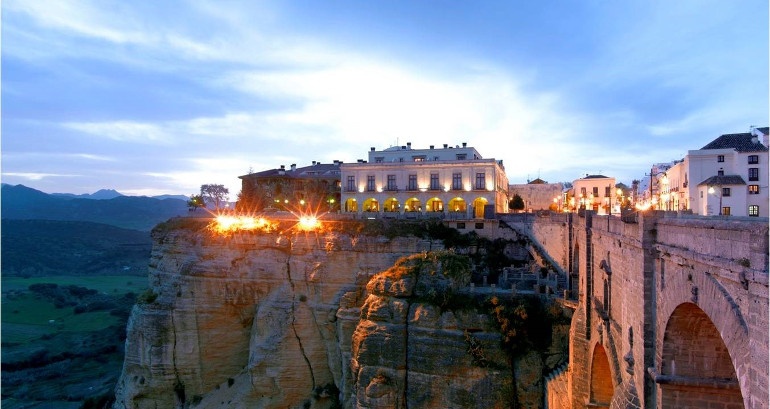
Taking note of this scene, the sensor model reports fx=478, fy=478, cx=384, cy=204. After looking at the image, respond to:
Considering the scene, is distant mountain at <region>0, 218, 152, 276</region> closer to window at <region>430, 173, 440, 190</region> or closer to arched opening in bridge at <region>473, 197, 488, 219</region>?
window at <region>430, 173, 440, 190</region>

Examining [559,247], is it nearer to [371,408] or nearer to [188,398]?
[371,408]

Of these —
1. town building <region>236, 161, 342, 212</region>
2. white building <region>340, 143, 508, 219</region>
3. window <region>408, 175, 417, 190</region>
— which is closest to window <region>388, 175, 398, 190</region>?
white building <region>340, 143, 508, 219</region>

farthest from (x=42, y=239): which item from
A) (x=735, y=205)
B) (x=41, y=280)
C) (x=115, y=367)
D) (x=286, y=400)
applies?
(x=735, y=205)

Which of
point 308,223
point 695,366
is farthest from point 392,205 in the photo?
point 695,366

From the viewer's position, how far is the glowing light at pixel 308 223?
34.8 metres

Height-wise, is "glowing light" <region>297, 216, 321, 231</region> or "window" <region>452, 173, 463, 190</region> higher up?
"window" <region>452, 173, 463, 190</region>

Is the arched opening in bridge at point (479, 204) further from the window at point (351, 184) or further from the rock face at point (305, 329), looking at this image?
the window at point (351, 184)

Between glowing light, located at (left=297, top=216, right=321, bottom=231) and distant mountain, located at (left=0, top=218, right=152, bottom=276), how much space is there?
301ft

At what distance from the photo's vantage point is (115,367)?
5219cm

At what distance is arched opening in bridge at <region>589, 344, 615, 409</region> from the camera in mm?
16891

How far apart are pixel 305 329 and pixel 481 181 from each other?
20.1m

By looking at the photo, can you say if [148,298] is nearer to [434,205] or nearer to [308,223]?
[308,223]

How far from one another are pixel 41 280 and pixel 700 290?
403 feet

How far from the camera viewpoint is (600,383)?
1716cm
